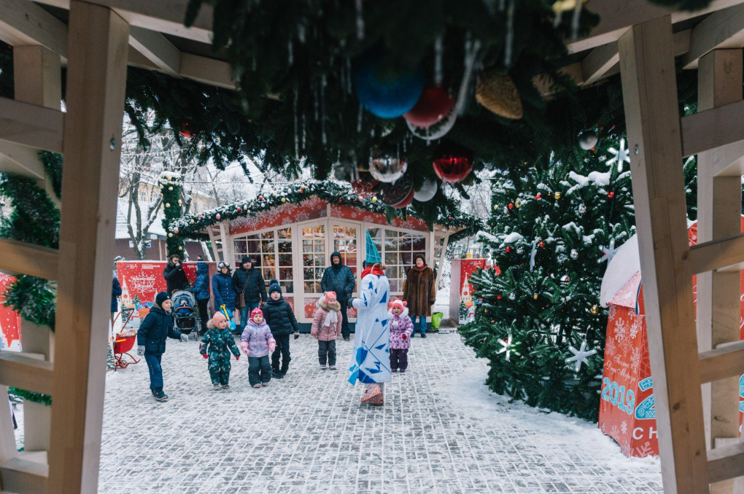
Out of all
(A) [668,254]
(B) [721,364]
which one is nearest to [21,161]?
(A) [668,254]

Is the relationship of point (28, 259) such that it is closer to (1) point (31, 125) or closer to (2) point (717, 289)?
(1) point (31, 125)

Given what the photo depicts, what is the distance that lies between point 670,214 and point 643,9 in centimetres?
76

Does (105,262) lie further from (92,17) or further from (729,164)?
(729,164)

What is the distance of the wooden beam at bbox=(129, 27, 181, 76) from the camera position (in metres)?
1.83

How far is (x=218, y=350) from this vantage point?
20.6 feet

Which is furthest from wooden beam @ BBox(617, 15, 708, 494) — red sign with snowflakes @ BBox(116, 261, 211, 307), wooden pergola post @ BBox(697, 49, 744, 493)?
red sign with snowflakes @ BBox(116, 261, 211, 307)

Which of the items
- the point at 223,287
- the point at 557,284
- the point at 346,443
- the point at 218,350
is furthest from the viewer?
the point at 223,287

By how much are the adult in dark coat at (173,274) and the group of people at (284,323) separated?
22 mm

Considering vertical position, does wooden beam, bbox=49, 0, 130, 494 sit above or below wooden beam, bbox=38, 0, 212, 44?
below

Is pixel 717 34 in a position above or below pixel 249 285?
above

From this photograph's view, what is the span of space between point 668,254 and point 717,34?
1026mm

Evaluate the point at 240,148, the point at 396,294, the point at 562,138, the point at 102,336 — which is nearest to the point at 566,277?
the point at 562,138

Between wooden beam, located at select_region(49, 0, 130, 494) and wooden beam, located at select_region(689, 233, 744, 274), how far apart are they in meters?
2.20

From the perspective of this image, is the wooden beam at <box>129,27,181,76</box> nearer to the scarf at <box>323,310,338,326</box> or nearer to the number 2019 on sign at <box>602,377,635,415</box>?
the number 2019 on sign at <box>602,377,635,415</box>
